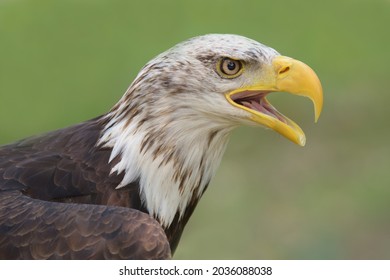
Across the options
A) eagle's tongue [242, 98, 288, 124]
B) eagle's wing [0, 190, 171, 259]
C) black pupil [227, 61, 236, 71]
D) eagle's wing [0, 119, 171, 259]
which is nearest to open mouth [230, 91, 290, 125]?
eagle's tongue [242, 98, 288, 124]

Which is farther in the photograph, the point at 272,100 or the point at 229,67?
the point at 272,100

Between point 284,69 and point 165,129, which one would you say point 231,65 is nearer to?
point 284,69

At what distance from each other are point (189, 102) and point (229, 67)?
23cm

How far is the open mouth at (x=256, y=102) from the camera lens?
4.21 m

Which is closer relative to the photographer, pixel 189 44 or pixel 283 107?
pixel 189 44

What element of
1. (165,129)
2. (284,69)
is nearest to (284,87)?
(284,69)

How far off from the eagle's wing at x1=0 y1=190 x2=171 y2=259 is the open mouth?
0.68 meters

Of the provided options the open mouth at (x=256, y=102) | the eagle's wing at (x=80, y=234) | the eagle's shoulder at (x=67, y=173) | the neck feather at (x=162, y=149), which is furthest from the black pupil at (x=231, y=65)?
the eagle's wing at (x=80, y=234)

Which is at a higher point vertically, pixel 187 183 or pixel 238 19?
pixel 187 183

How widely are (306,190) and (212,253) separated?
191cm

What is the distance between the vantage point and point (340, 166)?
9.23m

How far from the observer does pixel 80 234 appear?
386 cm
